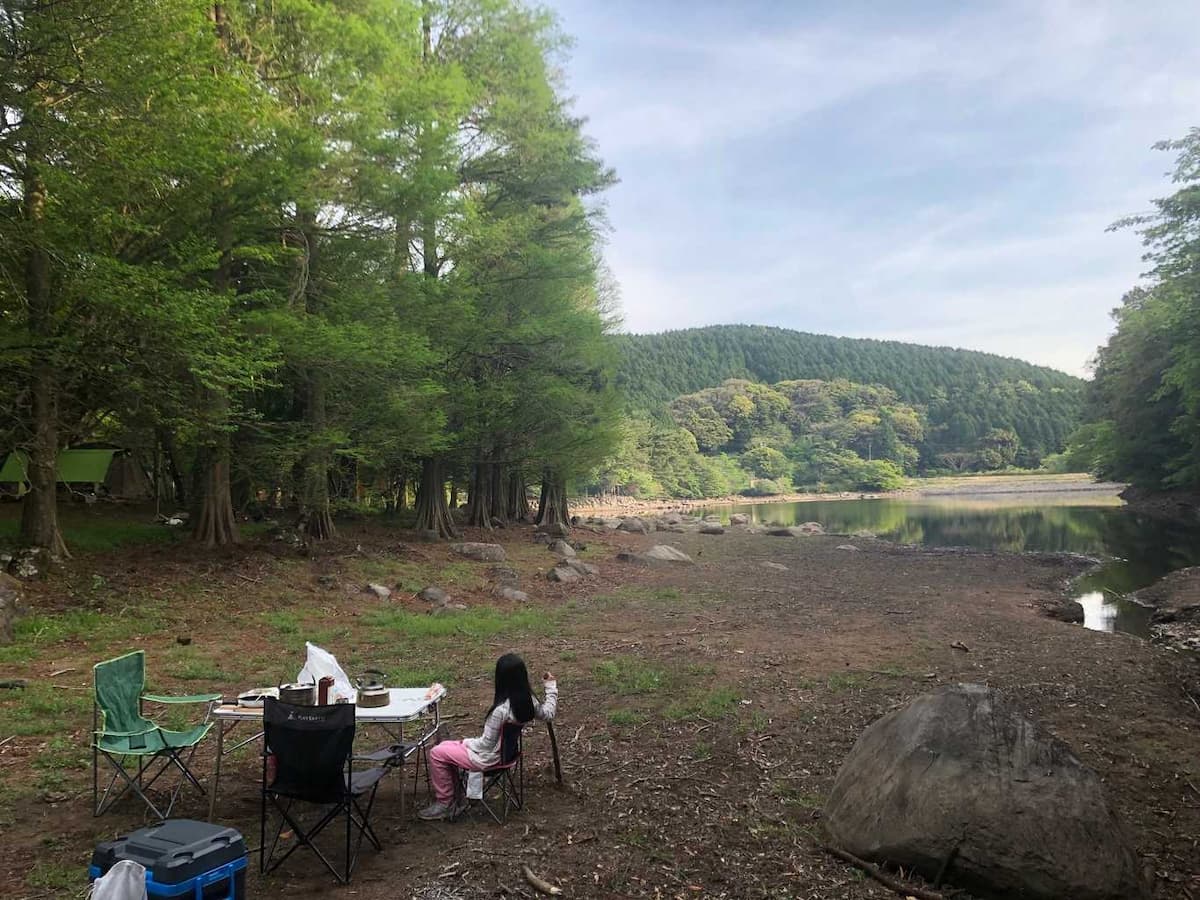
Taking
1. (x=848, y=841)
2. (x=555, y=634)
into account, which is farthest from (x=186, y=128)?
(x=848, y=841)

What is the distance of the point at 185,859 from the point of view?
303cm

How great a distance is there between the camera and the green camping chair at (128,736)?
4.48 m

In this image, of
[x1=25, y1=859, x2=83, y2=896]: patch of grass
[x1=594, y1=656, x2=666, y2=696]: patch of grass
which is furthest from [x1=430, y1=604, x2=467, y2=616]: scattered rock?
[x1=25, y1=859, x2=83, y2=896]: patch of grass

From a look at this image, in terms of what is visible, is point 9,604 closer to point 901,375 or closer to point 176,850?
point 176,850

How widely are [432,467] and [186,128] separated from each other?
1204 cm

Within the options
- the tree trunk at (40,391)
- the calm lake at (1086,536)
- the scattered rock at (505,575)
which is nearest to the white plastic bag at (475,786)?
the tree trunk at (40,391)

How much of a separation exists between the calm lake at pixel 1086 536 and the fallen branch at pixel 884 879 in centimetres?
1125

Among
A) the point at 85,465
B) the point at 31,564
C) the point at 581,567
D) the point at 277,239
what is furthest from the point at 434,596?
the point at 85,465

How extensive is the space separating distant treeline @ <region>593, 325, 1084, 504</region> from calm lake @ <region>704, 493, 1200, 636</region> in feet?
105

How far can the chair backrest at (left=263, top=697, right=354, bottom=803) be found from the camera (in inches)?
152

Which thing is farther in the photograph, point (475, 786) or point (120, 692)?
point (120, 692)

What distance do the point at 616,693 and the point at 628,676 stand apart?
646 millimetres

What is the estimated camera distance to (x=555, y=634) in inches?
420

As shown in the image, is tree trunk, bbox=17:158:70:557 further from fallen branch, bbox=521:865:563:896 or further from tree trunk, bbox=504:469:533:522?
tree trunk, bbox=504:469:533:522
